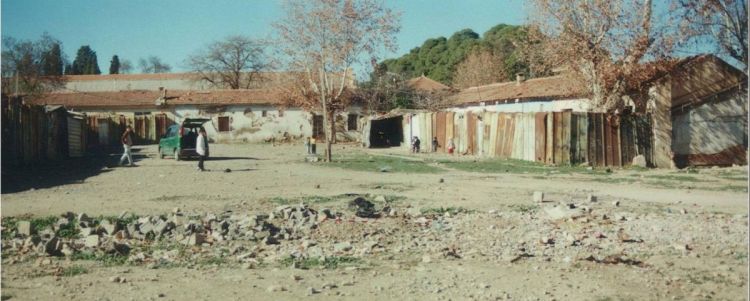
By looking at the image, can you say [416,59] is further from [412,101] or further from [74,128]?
[74,128]

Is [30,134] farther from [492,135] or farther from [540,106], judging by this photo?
[540,106]

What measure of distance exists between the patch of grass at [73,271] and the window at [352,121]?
38605 mm

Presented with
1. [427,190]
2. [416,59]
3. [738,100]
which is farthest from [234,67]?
[738,100]

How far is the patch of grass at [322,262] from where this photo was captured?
21.4 feet

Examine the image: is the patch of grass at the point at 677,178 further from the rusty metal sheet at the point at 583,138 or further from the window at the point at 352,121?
the window at the point at 352,121

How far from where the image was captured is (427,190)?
13195mm

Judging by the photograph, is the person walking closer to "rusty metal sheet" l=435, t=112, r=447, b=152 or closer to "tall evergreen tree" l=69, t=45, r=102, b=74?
"rusty metal sheet" l=435, t=112, r=447, b=152

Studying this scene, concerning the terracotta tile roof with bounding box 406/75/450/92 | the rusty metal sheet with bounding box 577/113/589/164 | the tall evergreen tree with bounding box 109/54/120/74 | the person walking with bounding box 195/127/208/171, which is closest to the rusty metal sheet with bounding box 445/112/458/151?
the rusty metal sheet with bounding box 577/113/589/164

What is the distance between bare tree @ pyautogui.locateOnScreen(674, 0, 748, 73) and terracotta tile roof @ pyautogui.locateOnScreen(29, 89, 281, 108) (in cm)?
3156

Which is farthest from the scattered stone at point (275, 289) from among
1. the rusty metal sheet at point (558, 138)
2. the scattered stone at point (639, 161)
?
the rusty metal sheet at point (558, 138)

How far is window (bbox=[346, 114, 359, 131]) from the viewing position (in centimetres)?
4488

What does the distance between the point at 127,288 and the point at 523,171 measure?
1438 cm

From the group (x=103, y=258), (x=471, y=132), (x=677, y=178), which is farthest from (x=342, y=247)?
(x=471, y=132)

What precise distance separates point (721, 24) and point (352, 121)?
3330 cm
